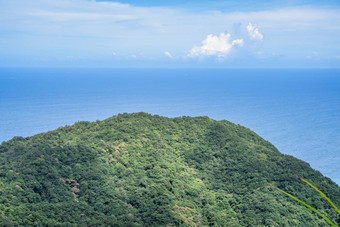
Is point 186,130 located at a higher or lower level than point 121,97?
lower

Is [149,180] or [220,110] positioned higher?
[220,110]

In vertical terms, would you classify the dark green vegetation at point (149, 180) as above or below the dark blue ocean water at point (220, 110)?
below

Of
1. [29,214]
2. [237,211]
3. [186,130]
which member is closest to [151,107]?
[186,130]

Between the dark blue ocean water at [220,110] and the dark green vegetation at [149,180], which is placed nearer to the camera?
the dark green vegetation at [149,180]

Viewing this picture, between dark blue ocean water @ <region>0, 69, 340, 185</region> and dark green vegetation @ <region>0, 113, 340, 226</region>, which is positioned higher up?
dark blue ocean water @ <region>0, 69, 340, 185</region>

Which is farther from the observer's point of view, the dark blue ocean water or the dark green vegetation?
the dark blue ocean water

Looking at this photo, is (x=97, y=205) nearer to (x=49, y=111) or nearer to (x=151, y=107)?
(x=49, y=111)

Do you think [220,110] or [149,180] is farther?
[220,110]

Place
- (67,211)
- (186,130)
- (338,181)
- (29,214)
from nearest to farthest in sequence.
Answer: (29,214), (67,211), (186,130), (338,181)
